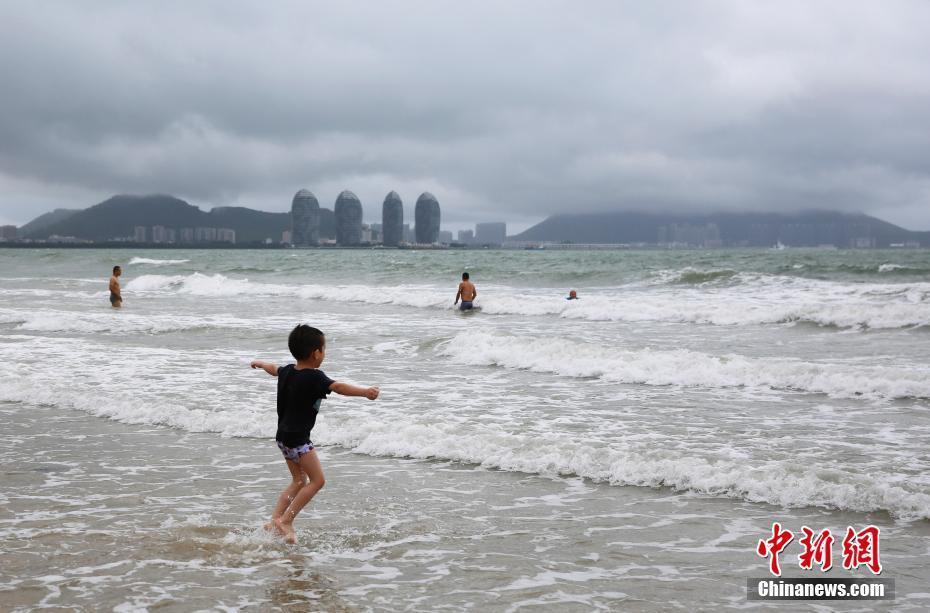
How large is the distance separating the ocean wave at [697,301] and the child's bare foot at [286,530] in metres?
19.0

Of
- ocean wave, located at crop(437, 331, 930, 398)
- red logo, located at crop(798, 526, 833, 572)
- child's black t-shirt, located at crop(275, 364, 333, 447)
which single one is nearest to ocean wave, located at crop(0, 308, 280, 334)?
ocean wave, located at crop(437, 331, 930, 398)

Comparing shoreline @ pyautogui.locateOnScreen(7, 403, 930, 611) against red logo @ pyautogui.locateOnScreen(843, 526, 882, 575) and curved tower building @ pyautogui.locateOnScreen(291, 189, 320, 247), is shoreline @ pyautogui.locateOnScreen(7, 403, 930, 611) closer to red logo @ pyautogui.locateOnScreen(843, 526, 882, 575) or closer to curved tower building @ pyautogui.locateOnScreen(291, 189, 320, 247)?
red logo @ pyautogui.locateOnScreen(843, 526, 882, 575)

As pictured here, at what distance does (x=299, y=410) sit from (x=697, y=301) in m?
27.7

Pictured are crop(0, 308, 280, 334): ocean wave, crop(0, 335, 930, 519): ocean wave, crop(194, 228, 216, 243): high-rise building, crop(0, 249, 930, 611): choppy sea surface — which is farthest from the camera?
crop(194, 228, 216, 243): high-rise building

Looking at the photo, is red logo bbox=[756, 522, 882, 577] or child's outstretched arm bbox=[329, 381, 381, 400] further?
red logo bbox=[756, 522, 882, 577]

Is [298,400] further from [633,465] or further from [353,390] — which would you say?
[633,465]

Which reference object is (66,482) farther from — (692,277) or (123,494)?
(692,277)

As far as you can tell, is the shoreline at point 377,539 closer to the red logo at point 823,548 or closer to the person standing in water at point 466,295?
the red logo at point 823,548

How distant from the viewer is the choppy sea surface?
189 inches

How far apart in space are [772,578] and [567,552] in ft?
4.13

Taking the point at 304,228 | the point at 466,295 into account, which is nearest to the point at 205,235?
the point at 304,228

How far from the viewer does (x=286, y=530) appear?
543 centimetres

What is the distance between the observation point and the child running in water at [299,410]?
527 cm

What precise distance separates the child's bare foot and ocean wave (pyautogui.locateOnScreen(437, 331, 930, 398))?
26.7 ft
